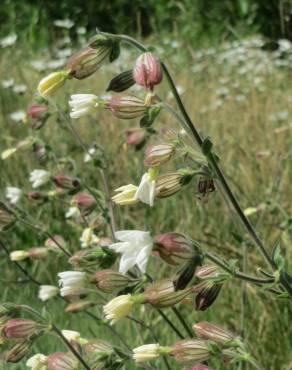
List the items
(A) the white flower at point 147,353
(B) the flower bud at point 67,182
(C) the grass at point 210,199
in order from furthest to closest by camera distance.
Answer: (C) the grass at point 210,199 < (B) the flower bud at point 67,182 < (A) the white flower at point 147,353

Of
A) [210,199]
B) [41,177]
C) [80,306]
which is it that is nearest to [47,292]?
[80,306]

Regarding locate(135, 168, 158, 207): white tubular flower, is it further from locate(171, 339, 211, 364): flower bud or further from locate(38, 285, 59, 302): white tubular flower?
locate(38, 285, 59, 302): white tubular flower

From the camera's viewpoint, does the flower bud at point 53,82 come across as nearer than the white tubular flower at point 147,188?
No

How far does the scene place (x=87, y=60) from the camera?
1.17 m

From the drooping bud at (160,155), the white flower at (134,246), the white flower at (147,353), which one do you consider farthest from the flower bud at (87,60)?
the white flower at (147,353)

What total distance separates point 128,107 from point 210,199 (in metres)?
0.82

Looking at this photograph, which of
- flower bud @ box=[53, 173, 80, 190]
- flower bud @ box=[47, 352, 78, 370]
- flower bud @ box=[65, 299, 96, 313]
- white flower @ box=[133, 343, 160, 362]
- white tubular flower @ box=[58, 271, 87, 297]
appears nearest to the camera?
white flower @ box=[133, 343, 160, 362]

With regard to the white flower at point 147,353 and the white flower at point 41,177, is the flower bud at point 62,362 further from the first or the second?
the white flower at point 41,177

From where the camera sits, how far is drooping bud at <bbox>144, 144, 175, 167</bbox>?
43.4 inches

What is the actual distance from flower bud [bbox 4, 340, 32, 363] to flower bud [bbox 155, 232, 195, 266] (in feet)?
1.31

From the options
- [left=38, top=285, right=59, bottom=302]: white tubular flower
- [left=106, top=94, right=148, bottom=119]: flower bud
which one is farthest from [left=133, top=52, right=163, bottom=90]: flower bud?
[left=38, top=285, right=59, bottom=302]: white tubular flower

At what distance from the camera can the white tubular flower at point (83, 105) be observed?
1212 millimetres

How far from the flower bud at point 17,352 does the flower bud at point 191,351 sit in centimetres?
33

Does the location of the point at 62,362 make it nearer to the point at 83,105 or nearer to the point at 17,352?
the point at 17,352
